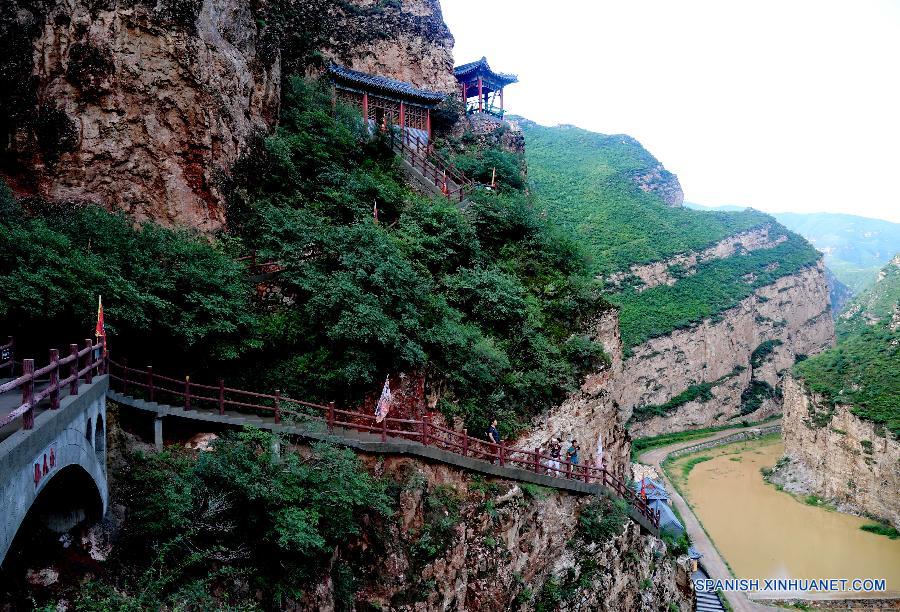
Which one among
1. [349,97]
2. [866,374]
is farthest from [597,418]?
[866,374]

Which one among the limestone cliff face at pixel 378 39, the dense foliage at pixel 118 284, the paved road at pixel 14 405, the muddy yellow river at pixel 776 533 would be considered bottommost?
the muddy yellow river at pixel 776 533

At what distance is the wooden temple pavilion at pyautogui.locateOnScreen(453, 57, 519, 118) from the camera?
3469 centimetres

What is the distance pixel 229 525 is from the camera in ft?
29.8

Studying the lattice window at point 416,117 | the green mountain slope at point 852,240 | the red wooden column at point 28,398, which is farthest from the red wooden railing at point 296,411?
the green mountain slope at point 852,240

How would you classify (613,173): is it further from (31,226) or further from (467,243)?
(31,226)

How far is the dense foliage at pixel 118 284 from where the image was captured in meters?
9.62

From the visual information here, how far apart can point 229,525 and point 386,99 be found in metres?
20.9

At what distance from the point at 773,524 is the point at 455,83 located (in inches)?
1141

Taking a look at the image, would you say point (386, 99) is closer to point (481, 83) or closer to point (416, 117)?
point (416, 117)

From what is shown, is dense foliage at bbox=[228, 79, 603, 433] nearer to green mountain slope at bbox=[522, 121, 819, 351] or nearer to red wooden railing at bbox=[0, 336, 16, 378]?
red wooden railing at bbox=[0, 336, 16, 378]

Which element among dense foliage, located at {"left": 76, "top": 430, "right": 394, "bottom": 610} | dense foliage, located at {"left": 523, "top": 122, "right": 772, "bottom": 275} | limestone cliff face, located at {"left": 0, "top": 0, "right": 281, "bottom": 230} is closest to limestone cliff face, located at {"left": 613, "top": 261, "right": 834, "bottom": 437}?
dense foliage, located at {"left": 523, "top": 122, "right": 772, "bottom": 275}

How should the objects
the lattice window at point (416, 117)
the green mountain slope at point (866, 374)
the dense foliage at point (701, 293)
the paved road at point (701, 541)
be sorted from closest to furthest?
the paved road at point (701, 541)
the lattice window at point (416, 117)
the green mountain slope at point (866, 374)
the dense foliage at point (701, 293)

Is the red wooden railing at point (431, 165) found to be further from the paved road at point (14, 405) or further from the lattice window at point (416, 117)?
the paved road at point (14, 405)

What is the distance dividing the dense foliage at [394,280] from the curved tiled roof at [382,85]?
2.02m
